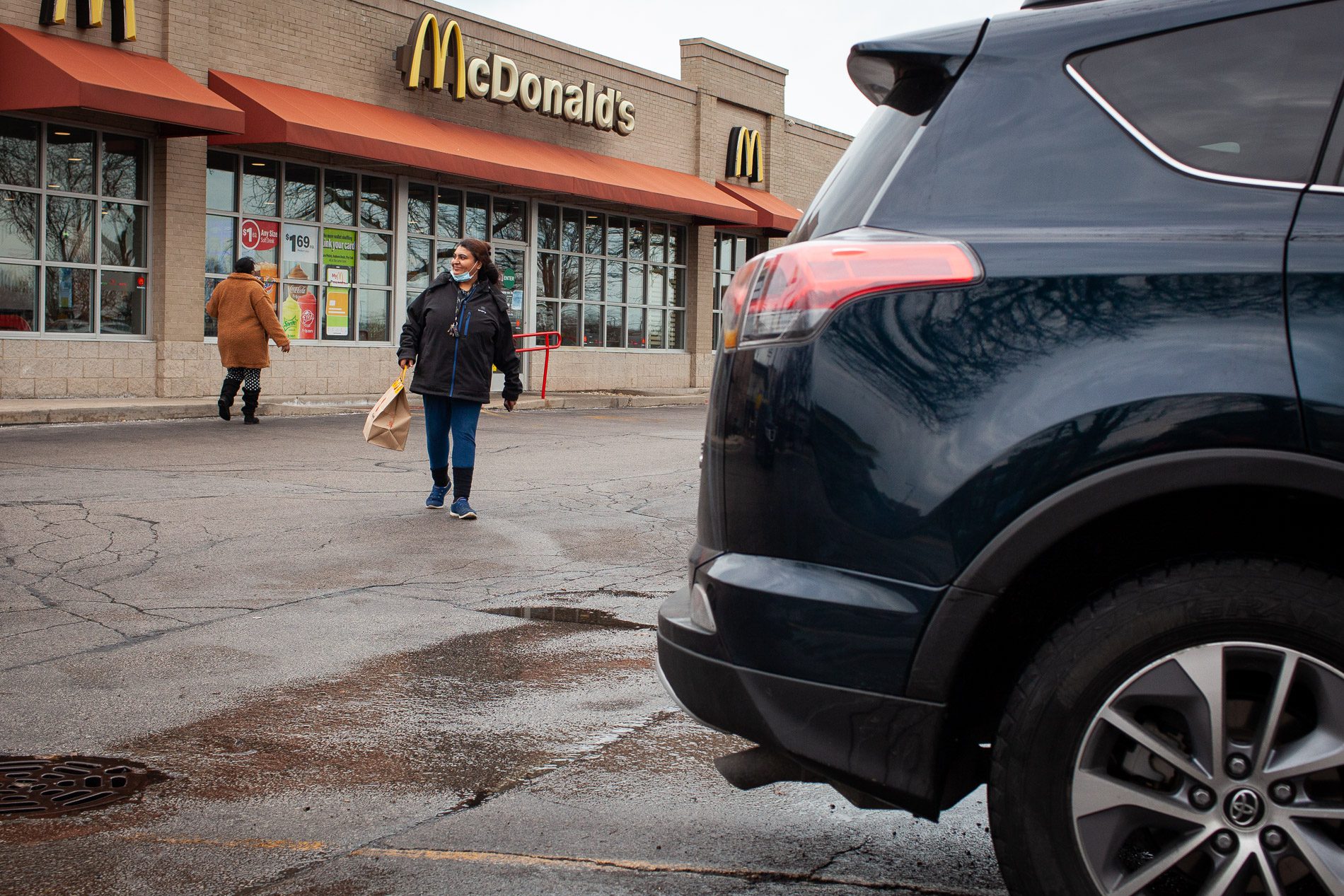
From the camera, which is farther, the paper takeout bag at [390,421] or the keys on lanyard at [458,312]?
the paper takeout bag at [390,421]

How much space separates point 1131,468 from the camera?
2.43 m

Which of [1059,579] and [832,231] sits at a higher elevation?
[832,231]

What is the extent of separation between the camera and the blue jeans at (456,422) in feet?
30.2

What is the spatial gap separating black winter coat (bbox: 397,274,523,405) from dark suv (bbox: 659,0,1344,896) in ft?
21.0

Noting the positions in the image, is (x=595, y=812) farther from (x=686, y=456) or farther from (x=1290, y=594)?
(x=686, y=456)

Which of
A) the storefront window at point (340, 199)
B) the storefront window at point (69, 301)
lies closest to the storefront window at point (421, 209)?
the storefront window at point (340, 199)

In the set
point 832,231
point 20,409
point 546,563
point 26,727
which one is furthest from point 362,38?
point 832,231

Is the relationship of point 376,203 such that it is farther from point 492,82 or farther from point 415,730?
point 415,730

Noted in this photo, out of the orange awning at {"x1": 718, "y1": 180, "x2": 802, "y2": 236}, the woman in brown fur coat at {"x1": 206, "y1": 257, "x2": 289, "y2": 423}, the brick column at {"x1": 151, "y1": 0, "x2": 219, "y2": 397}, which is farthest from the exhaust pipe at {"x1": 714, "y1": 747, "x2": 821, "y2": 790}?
the orange awning at {"x1": 718, "y1": 180, "x2": 802, "y2": 236}

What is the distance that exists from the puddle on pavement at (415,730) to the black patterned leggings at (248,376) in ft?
36.4

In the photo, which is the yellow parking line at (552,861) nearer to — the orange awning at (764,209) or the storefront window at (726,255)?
the orange awning at (764,209)

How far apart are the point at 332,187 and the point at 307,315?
2008mm

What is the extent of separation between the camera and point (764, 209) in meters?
29.4

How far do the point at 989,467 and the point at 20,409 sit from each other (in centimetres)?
1461
